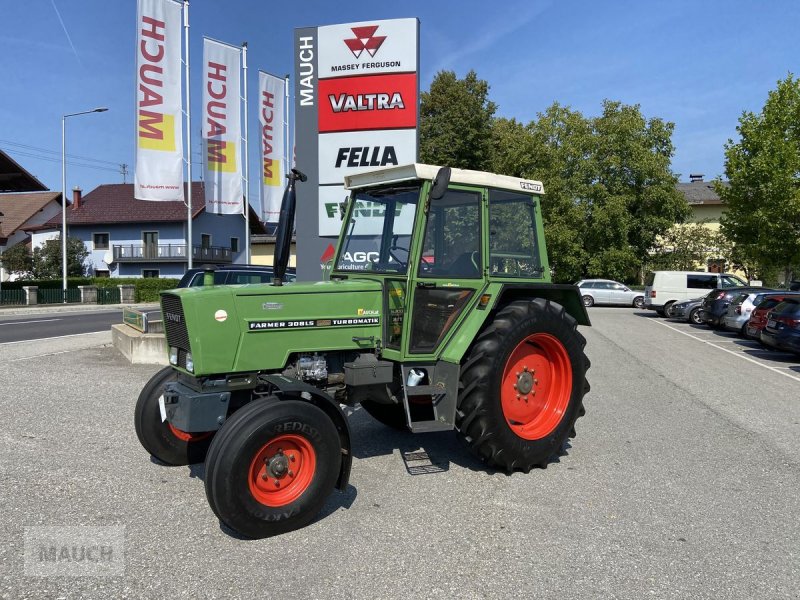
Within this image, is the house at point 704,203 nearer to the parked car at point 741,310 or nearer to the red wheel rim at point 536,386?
the parked car at point 741,310

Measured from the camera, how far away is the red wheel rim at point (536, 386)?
5375 mm

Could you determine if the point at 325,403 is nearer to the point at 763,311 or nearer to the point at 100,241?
the point at 763,311

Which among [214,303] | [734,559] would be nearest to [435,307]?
[214,303]

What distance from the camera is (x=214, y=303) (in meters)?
4.25

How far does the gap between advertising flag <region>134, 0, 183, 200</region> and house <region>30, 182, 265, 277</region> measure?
2867cm

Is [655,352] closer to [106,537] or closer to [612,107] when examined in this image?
[106,537]

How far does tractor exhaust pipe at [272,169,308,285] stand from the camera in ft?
14.5

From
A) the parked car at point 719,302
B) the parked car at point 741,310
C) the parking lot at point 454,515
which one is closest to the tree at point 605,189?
the parked car at point 719,302

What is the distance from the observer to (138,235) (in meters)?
47.5

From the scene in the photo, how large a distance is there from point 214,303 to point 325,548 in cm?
176

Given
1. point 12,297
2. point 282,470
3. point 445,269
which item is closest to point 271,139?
point 445,269

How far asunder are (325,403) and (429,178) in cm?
192

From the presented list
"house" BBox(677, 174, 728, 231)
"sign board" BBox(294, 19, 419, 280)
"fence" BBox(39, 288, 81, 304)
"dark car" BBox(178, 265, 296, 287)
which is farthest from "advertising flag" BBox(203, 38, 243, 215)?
"house" BBox(677, 174, 728, 231)

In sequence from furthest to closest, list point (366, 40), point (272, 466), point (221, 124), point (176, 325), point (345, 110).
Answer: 1. point (221, 124)
2. point (345, 110)
3. point (366, 40)
4. point (176, 325)
5. point (272, 466)
